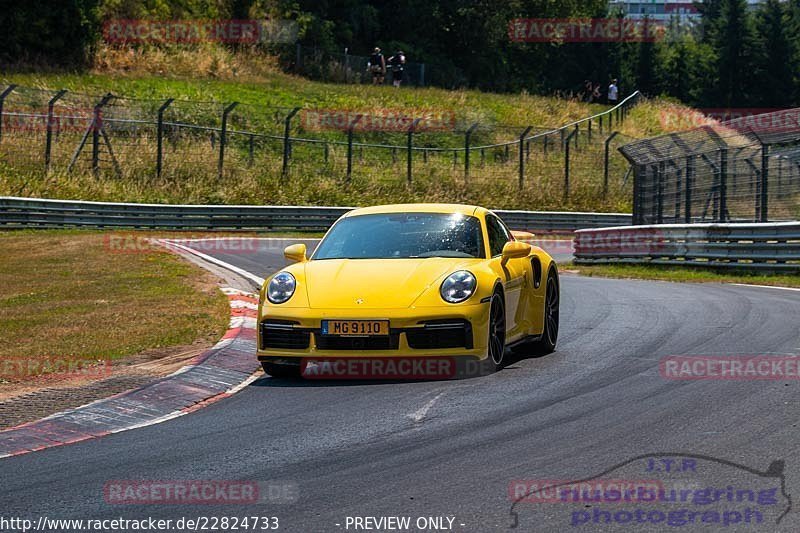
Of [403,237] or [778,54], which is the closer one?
[403,237]

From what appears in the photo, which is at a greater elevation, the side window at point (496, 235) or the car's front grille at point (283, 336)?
the side window at point (496, 235)

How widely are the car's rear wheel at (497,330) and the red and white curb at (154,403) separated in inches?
73.3

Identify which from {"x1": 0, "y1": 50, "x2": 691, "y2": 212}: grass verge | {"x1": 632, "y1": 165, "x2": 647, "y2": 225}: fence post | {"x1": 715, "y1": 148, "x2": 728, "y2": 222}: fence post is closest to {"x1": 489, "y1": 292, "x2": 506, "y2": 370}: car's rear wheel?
{"x1": 715, "y1": 148, "x2": 728, "y2": 222}: fence post

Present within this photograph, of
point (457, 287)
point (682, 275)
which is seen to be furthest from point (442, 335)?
point (682, 275)

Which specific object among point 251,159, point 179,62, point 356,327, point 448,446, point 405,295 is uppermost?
point 179,62

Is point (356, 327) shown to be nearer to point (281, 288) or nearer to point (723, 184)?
point (281, 288)

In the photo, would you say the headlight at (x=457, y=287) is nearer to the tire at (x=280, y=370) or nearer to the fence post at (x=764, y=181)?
the tire at (x=280, y=370)

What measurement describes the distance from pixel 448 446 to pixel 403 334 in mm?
2366

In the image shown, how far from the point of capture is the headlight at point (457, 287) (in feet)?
29.1

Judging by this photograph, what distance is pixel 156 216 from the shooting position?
3131 cm

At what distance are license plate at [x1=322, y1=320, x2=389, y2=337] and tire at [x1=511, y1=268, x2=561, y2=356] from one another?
1.76 metres

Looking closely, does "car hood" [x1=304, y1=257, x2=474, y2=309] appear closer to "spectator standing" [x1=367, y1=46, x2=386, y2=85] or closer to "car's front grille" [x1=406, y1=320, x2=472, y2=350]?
"car's front grille" [x1=406, y1=320, x2=472, y2=350]

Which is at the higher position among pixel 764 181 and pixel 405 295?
pixel 764 181

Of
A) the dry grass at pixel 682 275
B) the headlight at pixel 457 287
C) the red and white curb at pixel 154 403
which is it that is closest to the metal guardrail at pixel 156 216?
the dry grass at pixel 682 275
